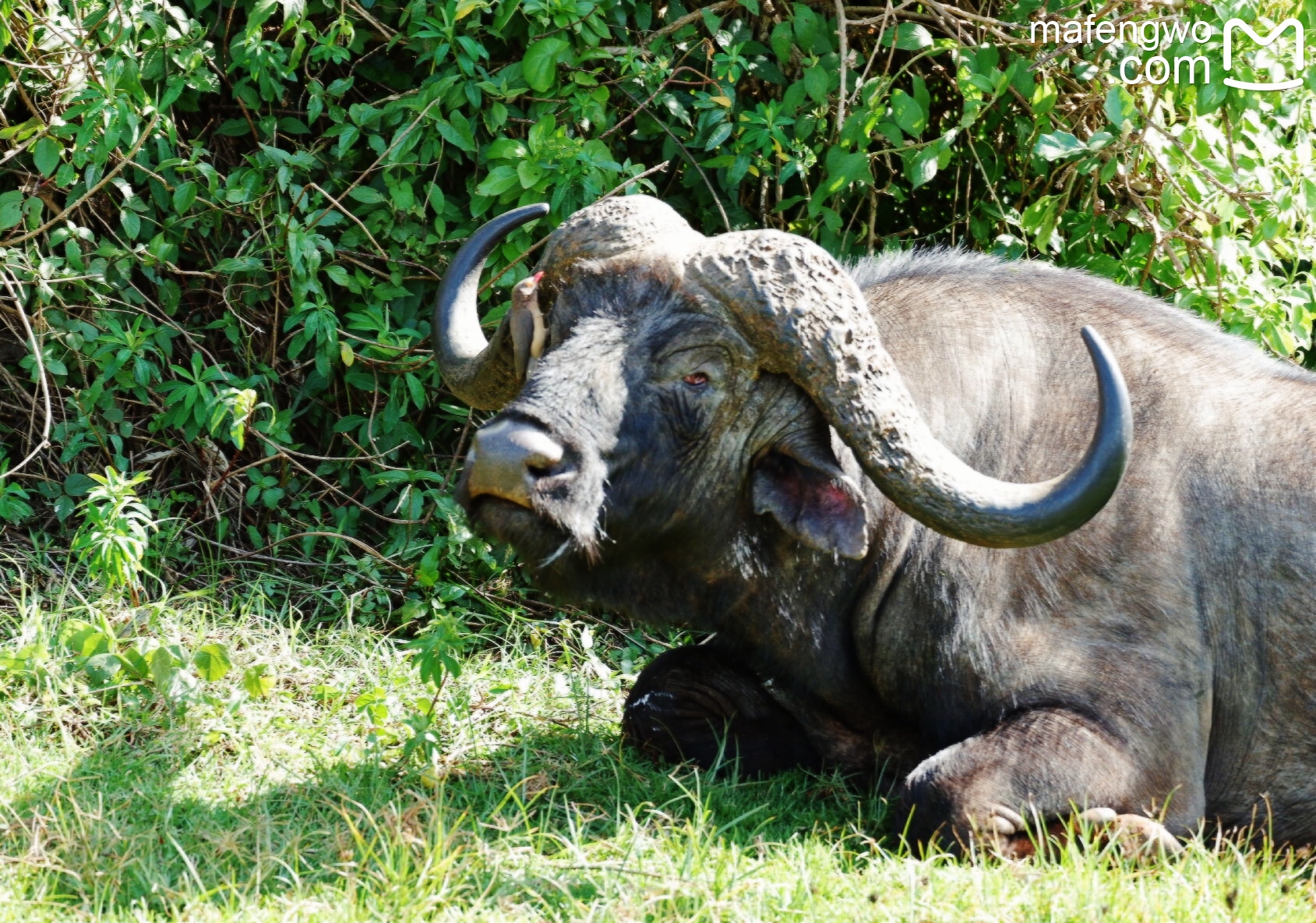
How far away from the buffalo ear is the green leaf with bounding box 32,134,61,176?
10.1 feet

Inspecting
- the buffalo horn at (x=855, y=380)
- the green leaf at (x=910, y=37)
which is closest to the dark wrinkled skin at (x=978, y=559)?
the buffalo horn at (x=855, y=380)

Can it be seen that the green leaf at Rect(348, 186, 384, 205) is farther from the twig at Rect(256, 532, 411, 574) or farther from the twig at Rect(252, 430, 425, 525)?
the twig at Rect(256, 532, 411, 574)

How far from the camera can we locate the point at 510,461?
3.77 m

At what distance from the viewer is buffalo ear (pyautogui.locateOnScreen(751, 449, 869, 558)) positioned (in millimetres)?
4098

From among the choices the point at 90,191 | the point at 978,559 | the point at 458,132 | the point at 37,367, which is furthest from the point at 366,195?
the point at 978,559

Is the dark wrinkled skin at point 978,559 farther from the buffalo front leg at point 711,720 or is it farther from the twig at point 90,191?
the twig at point 90,191

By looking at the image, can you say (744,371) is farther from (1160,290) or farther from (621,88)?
(1160,290)

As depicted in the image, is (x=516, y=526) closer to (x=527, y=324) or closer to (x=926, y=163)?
(x=527, y=324)

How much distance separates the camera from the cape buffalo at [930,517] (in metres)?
3.96

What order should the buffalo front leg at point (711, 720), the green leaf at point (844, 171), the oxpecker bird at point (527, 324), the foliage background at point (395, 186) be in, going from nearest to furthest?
1. the oxpecker bird at point (527, 324)
2. the buffalo front leg at point (711, 720)
3. the foliage background at point (395, 186)
4. the green leaf at point (844, 171)

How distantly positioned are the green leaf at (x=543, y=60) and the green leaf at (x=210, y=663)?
237 cm

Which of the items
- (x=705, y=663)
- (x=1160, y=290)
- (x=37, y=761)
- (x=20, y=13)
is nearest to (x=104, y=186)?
(x=20, y=13)

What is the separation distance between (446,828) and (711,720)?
1.06 m

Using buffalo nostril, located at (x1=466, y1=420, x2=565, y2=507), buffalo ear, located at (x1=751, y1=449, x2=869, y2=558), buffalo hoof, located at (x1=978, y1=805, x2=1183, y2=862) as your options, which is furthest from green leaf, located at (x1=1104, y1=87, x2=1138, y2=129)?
buffalo nostril, located at (x1=466, y1=420, x2=565, y2=507)
